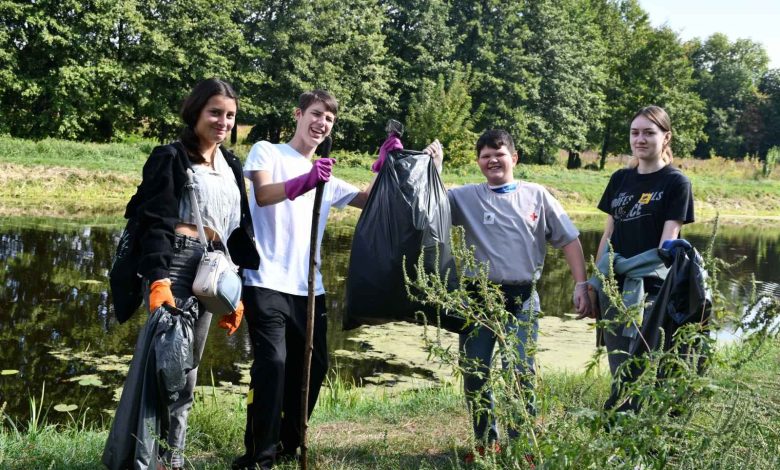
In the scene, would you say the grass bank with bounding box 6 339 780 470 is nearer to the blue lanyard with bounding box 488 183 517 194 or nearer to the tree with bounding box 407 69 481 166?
the blue lanyard with bounding box 488 183 517 194

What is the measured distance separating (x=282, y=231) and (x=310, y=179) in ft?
1.21

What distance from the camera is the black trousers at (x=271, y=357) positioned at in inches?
123

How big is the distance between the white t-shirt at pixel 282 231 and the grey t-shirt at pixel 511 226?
700 millimetres

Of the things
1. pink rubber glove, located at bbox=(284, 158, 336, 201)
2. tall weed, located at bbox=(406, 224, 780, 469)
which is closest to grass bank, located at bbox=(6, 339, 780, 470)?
tall weed, located at bbox=(406, 224, 780, 469)

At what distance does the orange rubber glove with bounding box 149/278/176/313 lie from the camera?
8.87 feet

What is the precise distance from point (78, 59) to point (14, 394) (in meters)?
24.5

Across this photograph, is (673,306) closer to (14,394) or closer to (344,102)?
(14,394)

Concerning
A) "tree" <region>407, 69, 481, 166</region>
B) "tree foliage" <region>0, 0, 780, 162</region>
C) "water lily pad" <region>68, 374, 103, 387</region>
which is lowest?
"water lily pad" <region>68, 374, 103, 387</region>

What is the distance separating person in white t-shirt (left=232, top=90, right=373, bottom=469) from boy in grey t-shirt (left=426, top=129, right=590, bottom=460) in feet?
1.98

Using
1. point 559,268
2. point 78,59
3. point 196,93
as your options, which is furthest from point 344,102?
point 196,93

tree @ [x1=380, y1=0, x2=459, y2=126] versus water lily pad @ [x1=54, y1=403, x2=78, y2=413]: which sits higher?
tree @ [x1=380, y1=0, x2=459, y2=126]

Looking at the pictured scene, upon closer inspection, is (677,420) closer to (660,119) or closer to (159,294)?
(159,294)

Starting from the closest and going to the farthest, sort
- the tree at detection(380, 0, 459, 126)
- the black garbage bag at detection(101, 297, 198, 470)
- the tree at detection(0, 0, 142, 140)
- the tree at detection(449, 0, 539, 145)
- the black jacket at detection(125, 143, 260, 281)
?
the black garbage bag at detection(101, 297, 198, 470) → the black jacket at detection(125, 143, 260, 281) → the tree at detection(0, 0, 142, 140) → the tree at detection(380, 0, 459, 126) → the tree at detection(449, 0, 539, 145)

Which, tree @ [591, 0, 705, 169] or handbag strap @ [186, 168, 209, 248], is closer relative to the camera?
handbag strap @ [186, 168, 209, 248]
